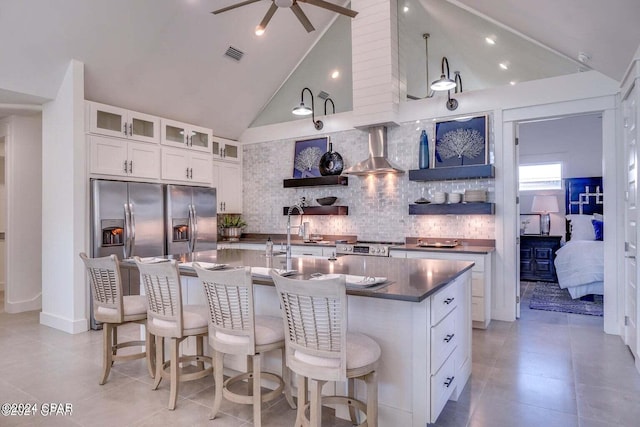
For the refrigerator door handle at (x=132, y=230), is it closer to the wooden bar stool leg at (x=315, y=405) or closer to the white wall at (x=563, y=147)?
the wooden bar stool leg at (x=315, y=405)

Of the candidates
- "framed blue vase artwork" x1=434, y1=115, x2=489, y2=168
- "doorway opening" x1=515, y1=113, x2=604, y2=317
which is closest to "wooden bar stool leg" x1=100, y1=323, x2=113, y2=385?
"framed blue vase artwork" x1=434, y1=115, x2=489, y2=168

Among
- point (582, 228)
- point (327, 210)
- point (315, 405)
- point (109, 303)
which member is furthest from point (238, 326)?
point (582, 228)

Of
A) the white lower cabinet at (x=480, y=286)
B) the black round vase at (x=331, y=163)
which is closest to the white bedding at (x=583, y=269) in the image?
the white lower cabinet at (x=480, y=286)

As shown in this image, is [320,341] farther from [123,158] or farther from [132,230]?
[123,158]

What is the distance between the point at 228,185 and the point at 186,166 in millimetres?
1158

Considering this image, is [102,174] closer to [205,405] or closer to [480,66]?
[205,405]

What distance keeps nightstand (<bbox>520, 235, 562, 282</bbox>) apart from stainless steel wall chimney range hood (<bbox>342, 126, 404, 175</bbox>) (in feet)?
11.9

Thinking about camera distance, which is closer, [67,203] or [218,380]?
[218,380]

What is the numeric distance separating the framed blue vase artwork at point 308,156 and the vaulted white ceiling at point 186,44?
3.83 feet

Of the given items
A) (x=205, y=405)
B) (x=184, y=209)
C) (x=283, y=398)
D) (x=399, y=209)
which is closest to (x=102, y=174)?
(x=184, y=209)

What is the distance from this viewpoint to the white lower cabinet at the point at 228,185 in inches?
255

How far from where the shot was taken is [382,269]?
9.17 feet

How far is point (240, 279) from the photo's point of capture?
84.1 inches

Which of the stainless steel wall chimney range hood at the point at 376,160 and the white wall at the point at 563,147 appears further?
the white wall at the point at 563,147
